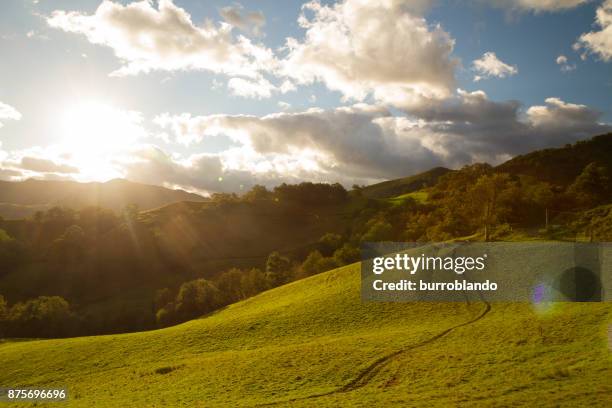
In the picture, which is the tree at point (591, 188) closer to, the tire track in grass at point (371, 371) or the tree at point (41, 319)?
the tire track in grass at point (371, 371)

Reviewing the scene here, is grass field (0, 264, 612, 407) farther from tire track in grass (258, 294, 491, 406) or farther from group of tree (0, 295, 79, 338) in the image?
group of tree (0, 295, 79, 338)

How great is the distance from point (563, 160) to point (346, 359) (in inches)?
6785

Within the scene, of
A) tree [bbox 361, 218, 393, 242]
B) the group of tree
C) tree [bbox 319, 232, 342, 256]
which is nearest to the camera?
the group of tree

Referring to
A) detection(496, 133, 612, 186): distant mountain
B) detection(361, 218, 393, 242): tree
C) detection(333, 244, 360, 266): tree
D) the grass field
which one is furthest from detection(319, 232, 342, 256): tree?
the grass field

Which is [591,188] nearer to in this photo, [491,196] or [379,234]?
[491,196]

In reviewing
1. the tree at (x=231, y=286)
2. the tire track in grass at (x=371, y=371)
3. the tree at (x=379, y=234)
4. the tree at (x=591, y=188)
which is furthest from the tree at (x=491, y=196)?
the tree at (x=379, y=234)

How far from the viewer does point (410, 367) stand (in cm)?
3238

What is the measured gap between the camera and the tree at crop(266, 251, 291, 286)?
4249 inches

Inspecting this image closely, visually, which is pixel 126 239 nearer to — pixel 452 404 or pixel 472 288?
pixel 472 288

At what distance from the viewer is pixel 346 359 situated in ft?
117

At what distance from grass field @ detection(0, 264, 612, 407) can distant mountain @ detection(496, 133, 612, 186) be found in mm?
133975

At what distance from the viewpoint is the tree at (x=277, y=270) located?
108 meters

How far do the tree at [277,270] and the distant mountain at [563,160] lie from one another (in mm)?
98711

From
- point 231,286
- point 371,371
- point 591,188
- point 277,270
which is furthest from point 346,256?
point 371,371
